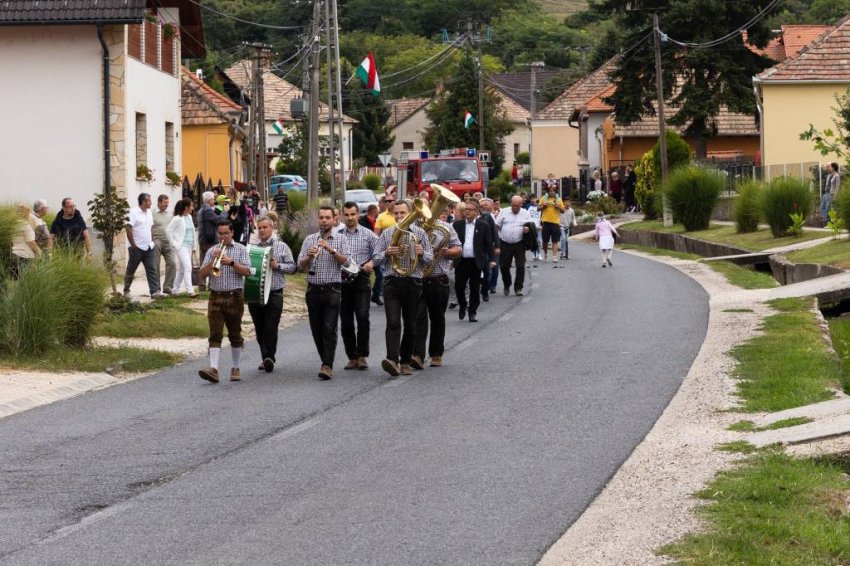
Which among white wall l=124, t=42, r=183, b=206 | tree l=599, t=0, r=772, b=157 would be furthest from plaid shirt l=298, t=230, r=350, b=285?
tree l=599, t=0, r=772, b=157

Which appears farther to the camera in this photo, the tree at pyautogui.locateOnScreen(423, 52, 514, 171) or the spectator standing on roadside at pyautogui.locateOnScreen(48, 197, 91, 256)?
the tree at pyautogui.locateOnScreen(423, 52, 514, 171)

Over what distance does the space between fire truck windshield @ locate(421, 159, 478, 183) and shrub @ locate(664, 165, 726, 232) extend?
20.2ft

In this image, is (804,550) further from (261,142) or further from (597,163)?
(597,163)

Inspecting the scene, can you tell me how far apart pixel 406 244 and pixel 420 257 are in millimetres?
205

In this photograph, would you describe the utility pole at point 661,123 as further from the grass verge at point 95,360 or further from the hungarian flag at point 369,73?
the grass verge at point 95,360

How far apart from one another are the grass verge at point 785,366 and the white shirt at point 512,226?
290 inches

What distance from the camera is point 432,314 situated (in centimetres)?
1591

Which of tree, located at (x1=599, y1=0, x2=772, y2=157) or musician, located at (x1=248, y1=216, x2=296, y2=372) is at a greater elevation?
tree, located at (x1=599, y1=0, x2=772, y2=157)

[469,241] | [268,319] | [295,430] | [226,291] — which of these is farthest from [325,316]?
[469,241]

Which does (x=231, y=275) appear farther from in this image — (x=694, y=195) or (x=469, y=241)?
(x=694, y=195)

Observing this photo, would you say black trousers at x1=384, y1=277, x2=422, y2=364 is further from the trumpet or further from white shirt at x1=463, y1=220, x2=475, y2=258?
white shirt at x1=463, y1=220, x2=475, y2=258

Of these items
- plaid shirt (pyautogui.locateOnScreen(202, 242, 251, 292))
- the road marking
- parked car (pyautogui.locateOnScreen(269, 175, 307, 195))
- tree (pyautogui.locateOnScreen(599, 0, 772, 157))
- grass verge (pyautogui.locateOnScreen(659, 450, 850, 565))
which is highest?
tree (pyautogui.locateOnScreen(599, 0, 772, 157))

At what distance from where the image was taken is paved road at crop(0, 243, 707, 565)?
768 cm

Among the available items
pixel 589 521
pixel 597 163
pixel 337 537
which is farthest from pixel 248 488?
pixel 597 163
